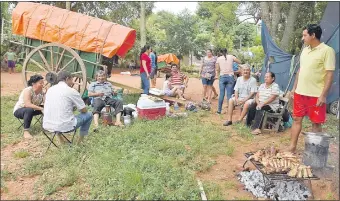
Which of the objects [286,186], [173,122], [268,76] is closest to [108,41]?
[173,122]

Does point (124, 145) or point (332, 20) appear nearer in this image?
point (124, 145)

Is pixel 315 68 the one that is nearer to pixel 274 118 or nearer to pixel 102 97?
pixel 274 118

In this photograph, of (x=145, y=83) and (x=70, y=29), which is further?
(x=145, y=83)

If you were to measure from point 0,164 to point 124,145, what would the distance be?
5.44 ft

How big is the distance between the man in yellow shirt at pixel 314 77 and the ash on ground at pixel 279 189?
38.7 inches

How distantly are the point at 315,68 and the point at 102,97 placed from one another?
390cm

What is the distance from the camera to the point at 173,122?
6.43 meters

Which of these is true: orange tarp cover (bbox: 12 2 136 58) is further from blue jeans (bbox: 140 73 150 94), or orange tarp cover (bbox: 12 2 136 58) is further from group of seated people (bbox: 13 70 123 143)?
blue jeans (bbox: 140 73 150 94)

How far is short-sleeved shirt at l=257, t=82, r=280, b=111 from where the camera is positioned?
584cm

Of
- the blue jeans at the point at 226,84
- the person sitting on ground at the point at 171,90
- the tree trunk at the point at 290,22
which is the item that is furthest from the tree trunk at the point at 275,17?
the person sitting on ground at the point at 171,90

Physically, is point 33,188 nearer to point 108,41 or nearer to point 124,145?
point 124,145

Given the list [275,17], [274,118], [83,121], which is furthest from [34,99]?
[275,17]

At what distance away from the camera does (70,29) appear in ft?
23.2

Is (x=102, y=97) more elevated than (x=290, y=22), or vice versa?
(x=290, y=22)
